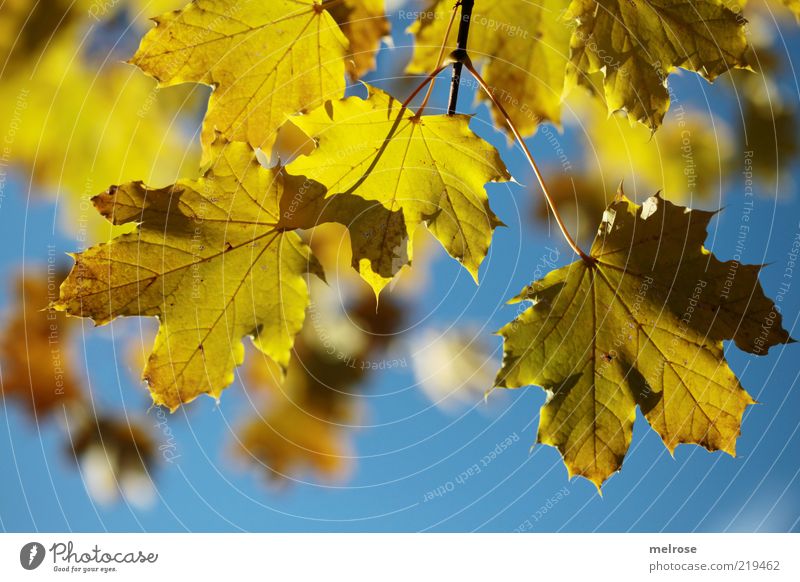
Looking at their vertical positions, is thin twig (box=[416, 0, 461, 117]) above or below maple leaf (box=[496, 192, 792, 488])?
above

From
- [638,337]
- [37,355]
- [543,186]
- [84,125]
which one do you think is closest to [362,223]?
[543,186]

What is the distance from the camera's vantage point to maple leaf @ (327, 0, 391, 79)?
0.77 metres

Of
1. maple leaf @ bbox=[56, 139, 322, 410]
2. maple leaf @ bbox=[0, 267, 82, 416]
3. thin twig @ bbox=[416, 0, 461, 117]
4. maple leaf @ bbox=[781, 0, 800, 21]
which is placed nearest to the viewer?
maple leaf @ bbox=[56, 139, 322, 410]

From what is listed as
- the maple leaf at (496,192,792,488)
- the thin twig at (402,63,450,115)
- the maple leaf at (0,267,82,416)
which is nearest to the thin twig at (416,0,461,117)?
the thin twig at (402,63,450,115)

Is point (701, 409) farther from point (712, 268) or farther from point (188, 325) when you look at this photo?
point (188, 325)

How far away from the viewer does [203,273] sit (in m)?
0.67

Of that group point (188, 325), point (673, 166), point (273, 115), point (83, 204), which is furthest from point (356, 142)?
point (673, 166)

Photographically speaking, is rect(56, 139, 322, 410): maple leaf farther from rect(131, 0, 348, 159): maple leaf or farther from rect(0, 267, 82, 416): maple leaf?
rect(0, 267, 82, 416): maple leaf

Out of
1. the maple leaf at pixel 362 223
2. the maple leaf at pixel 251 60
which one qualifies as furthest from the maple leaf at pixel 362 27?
the maple leaf at pixel 362 223

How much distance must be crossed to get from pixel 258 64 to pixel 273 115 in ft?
0.19

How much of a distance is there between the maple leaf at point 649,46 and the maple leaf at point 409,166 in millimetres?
148

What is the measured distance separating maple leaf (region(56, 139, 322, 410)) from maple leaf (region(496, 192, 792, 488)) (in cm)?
24

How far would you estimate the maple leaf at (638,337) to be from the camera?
0.65 meters

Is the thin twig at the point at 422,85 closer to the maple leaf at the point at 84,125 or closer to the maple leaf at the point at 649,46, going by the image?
the maple leaf at the point at 649,46
